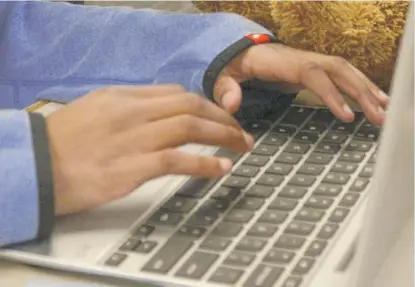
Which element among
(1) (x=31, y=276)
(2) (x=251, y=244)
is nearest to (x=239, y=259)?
(2) (x=251, y=244)

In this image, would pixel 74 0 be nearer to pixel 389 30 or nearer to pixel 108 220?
pixel 389 30

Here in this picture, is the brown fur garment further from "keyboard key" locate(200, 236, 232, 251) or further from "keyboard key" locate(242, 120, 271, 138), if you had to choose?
"keyboard key" locate(200, 236, 232, 251)

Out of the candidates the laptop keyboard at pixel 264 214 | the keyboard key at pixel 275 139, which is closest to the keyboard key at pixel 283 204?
the laptop keyboard at pixel 264 214

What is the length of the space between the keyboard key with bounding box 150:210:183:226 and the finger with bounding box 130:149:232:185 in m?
0.02

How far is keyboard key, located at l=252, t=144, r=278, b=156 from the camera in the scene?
1.95ft

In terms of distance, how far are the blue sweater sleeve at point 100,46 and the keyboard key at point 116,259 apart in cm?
26

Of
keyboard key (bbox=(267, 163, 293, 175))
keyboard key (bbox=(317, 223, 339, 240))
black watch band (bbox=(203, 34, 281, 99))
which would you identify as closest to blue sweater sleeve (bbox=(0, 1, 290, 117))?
black watch band (bbox=(203, 34, 281, 99))

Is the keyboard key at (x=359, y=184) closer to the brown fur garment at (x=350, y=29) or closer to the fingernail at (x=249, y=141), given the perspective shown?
the fingernail at (x=249, y=141)

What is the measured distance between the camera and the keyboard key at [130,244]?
1.50ft

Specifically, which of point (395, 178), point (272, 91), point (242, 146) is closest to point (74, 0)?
point (272, 91)

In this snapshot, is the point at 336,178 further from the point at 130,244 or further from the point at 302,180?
the point at 130,244

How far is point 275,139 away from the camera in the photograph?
62 cm

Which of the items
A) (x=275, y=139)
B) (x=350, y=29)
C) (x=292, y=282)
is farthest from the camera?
(x=350, y=29)

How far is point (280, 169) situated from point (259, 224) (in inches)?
3.5
